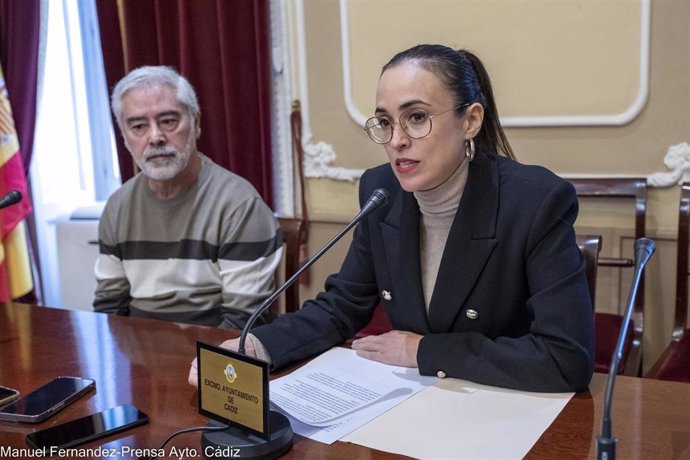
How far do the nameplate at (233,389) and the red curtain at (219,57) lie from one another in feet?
6.94

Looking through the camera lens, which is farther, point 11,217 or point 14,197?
point 11,217

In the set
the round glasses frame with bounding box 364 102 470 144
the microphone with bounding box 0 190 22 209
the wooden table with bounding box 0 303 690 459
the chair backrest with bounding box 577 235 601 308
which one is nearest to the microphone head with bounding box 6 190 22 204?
the microphone with bounding box 0 190 22 209

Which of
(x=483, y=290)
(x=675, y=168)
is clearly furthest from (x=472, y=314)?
(x=675, y=168)

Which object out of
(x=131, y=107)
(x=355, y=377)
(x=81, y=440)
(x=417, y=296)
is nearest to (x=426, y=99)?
(x=417, y=296)

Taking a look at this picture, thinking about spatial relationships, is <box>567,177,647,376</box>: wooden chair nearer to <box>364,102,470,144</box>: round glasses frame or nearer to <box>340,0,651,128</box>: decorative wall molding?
<box>340,0,651,128</box>: decorative wall molding

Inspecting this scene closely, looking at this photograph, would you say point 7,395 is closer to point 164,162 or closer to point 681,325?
point 164,162

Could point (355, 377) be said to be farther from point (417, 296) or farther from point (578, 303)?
point (578, 303)

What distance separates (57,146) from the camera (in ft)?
12.8

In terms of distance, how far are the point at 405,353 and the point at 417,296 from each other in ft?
0.53

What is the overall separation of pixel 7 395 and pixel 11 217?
7.68ft

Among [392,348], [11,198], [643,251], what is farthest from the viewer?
[11,198]

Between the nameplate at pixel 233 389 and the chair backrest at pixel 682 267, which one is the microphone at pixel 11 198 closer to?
the nameplate at pixel 233 389

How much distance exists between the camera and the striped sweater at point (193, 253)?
7.11 feet

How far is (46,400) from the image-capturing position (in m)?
1.34
